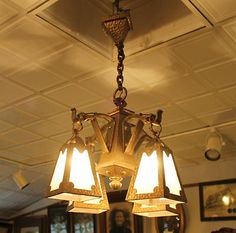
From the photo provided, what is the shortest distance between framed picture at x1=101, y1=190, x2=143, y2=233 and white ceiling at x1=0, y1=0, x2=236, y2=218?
3.76 feet

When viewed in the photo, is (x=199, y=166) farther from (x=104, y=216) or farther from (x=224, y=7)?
(x=224, y=7)

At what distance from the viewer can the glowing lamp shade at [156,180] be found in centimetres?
160

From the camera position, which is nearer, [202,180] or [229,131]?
[229,131]

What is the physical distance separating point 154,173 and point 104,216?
3.33m

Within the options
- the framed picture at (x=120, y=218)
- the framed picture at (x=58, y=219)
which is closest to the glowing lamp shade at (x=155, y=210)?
the framed picture at (x=120, y=218)

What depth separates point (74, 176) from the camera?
1.62 meters

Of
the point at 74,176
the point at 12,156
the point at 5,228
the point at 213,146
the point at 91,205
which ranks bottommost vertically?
the point at 5,228

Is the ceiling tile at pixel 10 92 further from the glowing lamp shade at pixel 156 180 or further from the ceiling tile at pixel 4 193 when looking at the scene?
the ceiling tile at pixel 4 193

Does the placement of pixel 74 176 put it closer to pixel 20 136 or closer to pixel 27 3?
→ pixel 27 3

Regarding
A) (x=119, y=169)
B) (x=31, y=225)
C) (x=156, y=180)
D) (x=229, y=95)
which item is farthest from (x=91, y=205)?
(x=31, y=225)

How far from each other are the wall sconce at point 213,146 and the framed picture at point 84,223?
196 cm

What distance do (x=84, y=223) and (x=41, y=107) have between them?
7.35 feet

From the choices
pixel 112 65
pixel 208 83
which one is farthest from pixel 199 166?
pixel 112 65

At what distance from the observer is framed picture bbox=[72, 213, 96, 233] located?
197 inches
